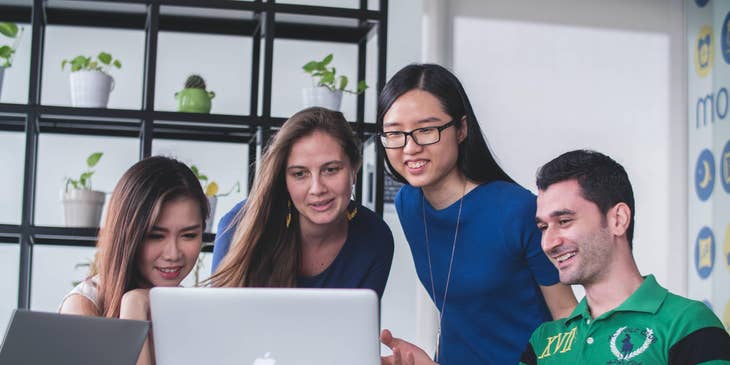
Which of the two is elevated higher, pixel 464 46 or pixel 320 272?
pixel 464 46

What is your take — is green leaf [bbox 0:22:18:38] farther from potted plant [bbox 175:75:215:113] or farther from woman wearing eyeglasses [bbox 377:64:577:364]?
woman wearing eyeglasses [bbox 377:64:577:364]

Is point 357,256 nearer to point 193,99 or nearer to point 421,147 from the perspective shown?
point 421,147

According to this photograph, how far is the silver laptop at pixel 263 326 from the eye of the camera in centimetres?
122

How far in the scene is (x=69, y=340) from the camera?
3.91ft

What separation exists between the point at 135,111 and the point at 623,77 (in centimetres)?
238

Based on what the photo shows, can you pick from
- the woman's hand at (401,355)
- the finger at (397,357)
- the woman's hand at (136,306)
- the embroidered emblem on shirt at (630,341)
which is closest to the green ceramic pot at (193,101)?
the woman's hand at (136,306)

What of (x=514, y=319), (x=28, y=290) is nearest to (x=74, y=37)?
(x=28, y=290)

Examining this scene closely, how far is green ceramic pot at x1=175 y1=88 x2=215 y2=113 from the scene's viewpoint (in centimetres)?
313

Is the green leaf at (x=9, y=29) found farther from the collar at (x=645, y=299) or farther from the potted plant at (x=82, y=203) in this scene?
the collar at (x=645, y=299)

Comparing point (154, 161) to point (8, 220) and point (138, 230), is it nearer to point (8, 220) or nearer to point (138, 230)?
point (138, 230)

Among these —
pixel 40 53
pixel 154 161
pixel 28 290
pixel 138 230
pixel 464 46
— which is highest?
pixel 464 46

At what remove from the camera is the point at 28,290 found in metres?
3.01

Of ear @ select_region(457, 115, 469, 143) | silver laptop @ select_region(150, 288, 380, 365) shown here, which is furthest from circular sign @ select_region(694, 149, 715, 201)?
silver laptop @ select_region(150, 288, 380, 365)

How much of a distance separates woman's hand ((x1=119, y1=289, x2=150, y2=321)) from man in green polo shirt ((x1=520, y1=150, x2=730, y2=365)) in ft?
2.63
